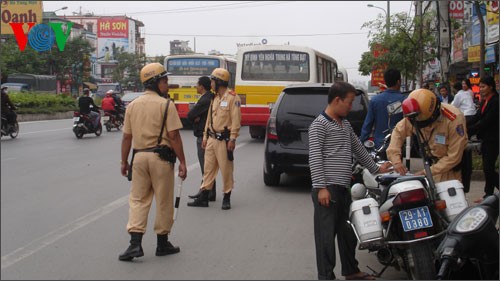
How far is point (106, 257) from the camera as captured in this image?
5.52 metres

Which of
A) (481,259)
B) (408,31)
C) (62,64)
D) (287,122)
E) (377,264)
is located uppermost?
(408,31)

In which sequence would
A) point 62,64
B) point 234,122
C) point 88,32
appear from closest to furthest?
1. point 234,122
2. point 88,32
3. point 62,64

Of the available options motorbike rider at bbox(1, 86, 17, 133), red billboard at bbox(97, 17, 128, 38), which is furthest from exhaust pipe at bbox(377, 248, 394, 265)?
motorbike rider at bbox(1, 86, 17, 133)

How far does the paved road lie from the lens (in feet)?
15.9

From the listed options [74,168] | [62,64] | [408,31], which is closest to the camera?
[62,64]

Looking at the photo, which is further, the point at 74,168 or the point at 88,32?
the point at 74,168

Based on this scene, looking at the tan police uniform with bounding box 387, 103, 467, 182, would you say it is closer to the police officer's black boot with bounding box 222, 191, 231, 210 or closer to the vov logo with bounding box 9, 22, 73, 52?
the police officer's black boot with bounding box 222, 191, 231, 210

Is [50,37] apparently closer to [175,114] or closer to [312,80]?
[175,114]

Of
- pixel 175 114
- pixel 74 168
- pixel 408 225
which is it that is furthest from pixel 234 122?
pixel 74 168

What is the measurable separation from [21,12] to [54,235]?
86.8 inches

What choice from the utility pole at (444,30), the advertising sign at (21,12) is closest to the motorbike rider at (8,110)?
the advertising sign at (21,12)

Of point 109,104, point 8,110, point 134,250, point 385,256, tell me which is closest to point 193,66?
point 109,104

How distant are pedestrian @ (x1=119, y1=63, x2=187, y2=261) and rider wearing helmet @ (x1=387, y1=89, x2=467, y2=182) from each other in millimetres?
1933

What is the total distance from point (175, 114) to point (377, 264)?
7.44ft
